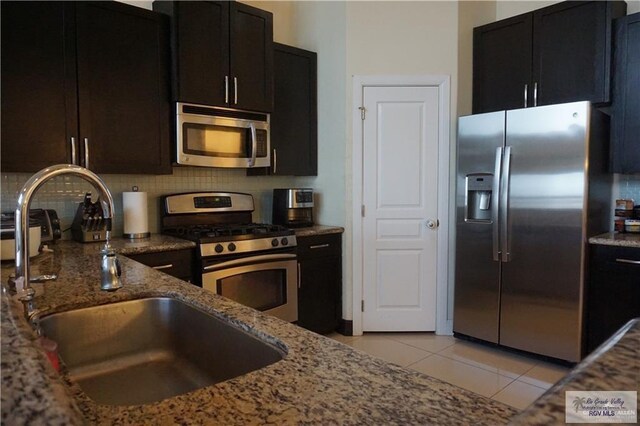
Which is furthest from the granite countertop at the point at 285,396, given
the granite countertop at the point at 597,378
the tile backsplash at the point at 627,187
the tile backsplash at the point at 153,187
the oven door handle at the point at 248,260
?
the tile backsplash at the point at 627,187

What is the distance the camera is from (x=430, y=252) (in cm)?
361

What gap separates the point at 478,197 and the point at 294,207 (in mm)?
1446

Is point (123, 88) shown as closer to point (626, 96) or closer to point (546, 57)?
point (546, 57)

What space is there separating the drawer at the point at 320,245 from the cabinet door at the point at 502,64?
5.23 ft

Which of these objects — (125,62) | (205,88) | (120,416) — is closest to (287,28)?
(205,88)

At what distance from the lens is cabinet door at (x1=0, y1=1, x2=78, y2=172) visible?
2340 millimetres

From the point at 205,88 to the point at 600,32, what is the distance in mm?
2769

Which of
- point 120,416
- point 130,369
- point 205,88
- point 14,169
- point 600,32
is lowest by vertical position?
point 130,369

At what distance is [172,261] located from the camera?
267cm

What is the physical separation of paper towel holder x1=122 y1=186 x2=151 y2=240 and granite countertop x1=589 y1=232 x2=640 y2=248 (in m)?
2.96

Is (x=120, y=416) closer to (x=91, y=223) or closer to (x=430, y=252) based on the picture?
(x=91, y=223)

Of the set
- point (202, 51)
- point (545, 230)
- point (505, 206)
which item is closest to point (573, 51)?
point (505, 206)

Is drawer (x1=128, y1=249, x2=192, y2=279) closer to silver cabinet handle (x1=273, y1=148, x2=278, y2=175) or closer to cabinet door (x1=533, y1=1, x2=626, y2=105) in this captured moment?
silver cabinet handle (x1=273, y1=148, x2=278, y2=175)

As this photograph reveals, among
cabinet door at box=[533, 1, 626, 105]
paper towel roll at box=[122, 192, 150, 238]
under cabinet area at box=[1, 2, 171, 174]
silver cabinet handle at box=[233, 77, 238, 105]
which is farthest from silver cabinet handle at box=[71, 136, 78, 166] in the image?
cabinet door at box=[533, 1, 626, 105]
